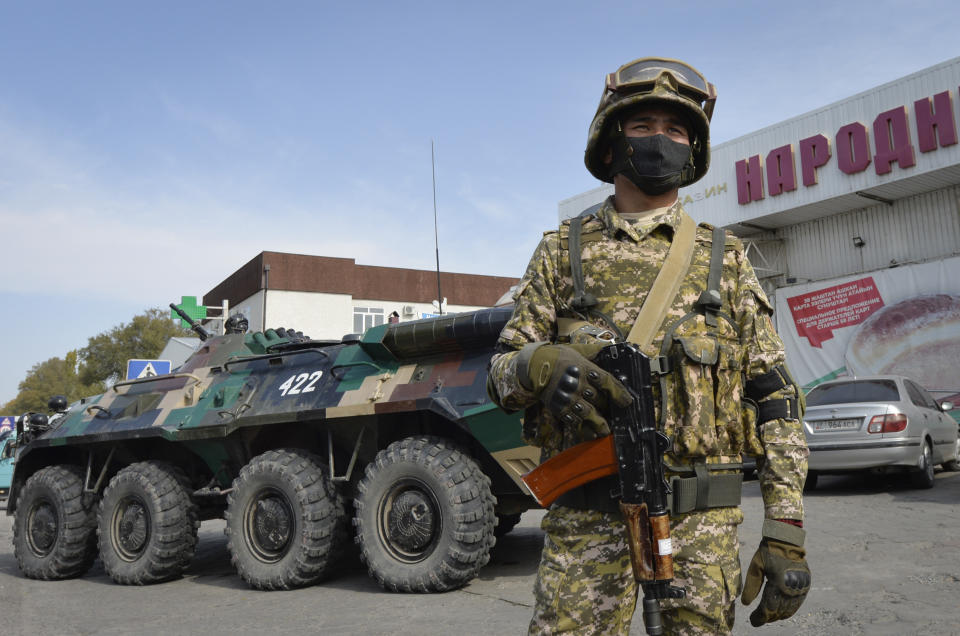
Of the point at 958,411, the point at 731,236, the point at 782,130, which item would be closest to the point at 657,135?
the point at 731,236

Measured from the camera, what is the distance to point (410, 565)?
524cm

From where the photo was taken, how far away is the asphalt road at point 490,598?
4137 mm

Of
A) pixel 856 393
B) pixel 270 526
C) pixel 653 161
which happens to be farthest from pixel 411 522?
pixel 856 393

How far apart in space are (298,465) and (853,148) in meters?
14.7

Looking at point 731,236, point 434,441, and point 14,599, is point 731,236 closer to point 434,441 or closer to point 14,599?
point 434,441

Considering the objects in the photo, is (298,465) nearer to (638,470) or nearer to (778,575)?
(638,470)

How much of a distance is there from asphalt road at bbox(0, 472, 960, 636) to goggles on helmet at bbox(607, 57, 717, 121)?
2690 mm

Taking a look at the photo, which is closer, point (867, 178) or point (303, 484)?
point (303, 484)

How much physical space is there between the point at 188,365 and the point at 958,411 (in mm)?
13135

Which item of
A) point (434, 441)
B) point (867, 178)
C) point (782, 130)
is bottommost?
point (434, 441)

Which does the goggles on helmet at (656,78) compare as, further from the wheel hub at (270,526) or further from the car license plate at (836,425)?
the car license plate at (836,425)

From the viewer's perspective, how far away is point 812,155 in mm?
17406

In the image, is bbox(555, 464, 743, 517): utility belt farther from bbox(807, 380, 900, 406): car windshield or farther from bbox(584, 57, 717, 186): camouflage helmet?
bbox(807, 380, 900, 406): car windshield

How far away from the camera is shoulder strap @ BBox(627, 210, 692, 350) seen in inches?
85.8
